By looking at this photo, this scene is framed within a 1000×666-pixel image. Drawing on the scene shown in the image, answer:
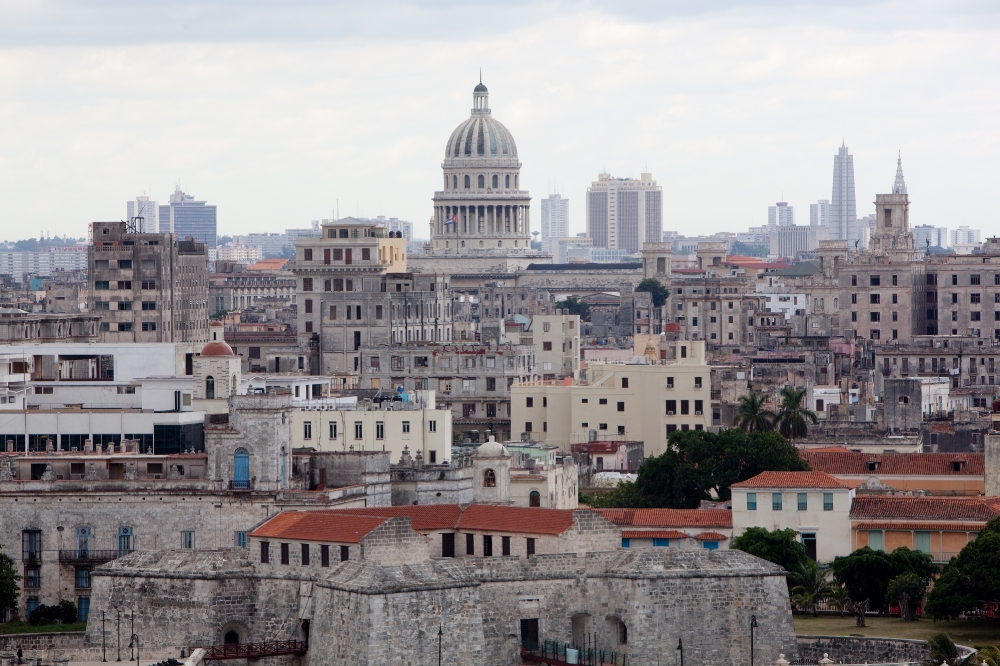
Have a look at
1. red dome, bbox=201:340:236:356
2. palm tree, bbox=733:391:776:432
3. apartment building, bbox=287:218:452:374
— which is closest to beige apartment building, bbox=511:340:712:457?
palm tree, bbox=733:391:776:432

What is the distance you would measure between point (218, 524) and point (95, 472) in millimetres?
5582

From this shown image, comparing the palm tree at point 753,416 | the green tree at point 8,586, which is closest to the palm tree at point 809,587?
the green tree at point 8,586

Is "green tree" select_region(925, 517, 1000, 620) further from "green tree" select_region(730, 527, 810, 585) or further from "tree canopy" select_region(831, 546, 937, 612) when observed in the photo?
"green tree" select_region(730, 527, 810, 585)

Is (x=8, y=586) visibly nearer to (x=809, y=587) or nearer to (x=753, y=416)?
(x=809, y=587)

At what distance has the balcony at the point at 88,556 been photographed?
91.3 meters

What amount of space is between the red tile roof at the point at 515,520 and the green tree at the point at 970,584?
1233cm

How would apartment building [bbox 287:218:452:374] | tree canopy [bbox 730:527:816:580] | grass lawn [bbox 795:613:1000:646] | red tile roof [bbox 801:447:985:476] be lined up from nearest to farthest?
grass lawn [bbox 795:613:1000:646] → tree canopy [bbox 730:527:816:580] → red tile roof [bbox 801:447:985:476] → apartment building [bbox 287:218:452:374]

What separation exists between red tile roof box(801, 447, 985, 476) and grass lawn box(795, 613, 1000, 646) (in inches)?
939

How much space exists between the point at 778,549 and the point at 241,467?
19.0 metres

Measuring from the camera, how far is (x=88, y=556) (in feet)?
301

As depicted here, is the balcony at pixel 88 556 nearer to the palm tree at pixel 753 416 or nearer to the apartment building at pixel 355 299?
the palm tree at pixel 753 416

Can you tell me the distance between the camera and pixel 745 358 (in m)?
181

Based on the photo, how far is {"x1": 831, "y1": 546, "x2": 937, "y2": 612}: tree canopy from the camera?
90.0 meters

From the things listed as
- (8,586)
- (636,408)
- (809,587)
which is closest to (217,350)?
(8,586)
